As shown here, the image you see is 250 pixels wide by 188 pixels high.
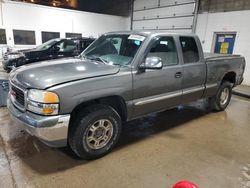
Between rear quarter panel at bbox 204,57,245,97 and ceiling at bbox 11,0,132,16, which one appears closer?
rear quarter panel at bbox 204,57,245,97

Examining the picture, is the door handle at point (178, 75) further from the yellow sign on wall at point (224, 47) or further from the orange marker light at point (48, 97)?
the yellow sign on wall at point (224, 47)

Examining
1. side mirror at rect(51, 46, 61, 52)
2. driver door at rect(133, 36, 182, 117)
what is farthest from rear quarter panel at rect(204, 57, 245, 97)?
side mirror at rect(51, 46, 61, 52)

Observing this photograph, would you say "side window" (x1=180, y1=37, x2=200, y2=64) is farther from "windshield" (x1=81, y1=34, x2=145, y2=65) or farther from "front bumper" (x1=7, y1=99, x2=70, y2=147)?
"front bumper" (x1=7, y1=99, x2=70, y2=147)

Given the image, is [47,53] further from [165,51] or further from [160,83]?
[160,83]

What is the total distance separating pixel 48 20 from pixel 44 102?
452 inches

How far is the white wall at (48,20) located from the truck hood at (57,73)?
10184 mm

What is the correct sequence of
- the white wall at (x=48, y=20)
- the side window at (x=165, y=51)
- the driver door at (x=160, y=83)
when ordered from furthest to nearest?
the white wall at (x=48, y=20) < the side window at (x=165, y=51) < the driver door at (x=160, y=83)

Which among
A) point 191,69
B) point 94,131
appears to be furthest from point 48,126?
point 191,69

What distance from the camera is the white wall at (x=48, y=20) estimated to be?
10.7 meters

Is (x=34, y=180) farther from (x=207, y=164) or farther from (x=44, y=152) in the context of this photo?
(x=207, y=164)

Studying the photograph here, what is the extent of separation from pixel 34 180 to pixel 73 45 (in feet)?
21.3

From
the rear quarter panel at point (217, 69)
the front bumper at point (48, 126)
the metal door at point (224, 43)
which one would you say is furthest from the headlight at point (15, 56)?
the metal door at point (224, 43)

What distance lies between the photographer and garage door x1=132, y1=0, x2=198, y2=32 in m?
10.6

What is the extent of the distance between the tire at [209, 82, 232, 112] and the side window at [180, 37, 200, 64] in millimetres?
1325
